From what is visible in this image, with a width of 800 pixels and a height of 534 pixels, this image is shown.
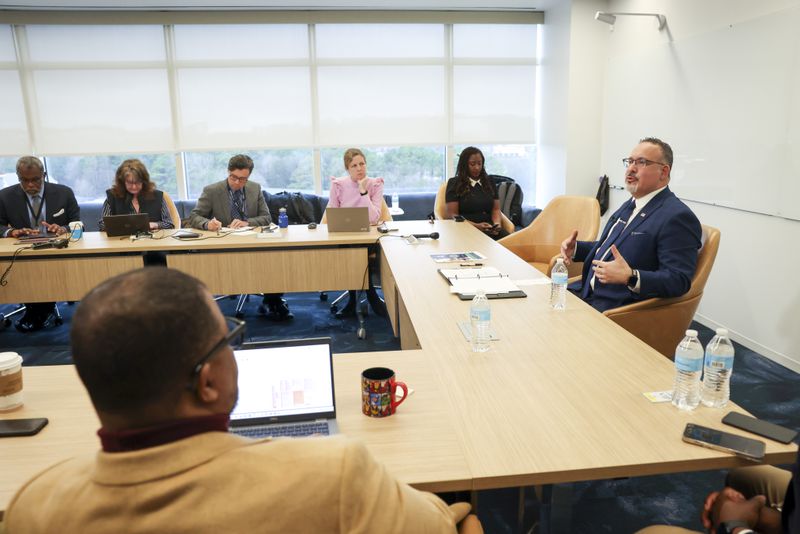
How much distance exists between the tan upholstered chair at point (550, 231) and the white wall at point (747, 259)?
41.9 inches

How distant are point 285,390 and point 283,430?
101 mm

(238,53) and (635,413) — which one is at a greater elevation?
(238,53)

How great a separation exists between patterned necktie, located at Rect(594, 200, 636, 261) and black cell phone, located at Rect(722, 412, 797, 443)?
4.99 ft

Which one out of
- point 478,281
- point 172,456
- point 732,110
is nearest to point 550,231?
point 732,110

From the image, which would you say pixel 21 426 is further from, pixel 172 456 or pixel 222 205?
pixel 222 205

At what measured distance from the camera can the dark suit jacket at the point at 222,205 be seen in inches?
191

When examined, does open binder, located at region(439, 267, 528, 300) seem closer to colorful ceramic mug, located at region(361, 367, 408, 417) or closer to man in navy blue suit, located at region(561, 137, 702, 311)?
man in navy blue suit, located at region(561, 137, 702, 311)

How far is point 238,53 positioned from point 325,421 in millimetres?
6212

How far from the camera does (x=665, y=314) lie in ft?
8.89

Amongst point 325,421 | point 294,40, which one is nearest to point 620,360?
point 325,421

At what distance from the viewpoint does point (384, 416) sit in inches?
62.4

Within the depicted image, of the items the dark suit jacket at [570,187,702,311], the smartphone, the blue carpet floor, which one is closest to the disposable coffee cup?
the blue carpet floor

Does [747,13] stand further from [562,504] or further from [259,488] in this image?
[259,488]

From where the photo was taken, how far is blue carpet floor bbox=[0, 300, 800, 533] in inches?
86.2
